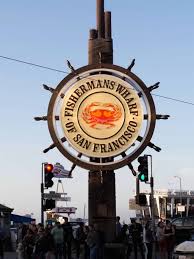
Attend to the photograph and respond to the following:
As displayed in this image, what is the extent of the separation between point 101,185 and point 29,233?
21.5 ft

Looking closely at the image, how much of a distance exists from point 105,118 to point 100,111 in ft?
0.78

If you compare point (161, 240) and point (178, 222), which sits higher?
point (178, 222)

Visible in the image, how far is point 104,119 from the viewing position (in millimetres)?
17938

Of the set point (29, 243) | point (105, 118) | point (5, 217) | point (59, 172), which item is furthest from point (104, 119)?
point (5, 217)

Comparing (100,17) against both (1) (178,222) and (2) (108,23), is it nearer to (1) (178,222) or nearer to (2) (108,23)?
(2) (108,23)

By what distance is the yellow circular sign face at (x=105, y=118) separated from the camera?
58.6 feet

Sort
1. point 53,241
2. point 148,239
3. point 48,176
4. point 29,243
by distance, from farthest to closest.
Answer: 1. point 48,176
2. point 148,239
3. point 53,241
4. point 29,243

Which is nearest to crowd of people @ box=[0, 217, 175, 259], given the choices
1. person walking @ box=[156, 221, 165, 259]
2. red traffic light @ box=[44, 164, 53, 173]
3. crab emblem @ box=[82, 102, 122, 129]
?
person walking @ box=[156, 221, 165, 259]

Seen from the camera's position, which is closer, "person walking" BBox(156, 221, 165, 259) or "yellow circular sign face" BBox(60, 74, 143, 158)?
"yellow circular sign face" BBox(60, 74, 143, 158)

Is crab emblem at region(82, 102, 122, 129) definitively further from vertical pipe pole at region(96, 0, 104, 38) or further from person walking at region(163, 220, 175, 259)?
person walking at region(163, 220, 175, 259)

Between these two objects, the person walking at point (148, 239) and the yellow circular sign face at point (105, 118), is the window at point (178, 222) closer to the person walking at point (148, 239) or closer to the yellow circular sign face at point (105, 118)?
the person walking at point (148, 239)

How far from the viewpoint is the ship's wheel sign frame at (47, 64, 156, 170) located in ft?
58.6

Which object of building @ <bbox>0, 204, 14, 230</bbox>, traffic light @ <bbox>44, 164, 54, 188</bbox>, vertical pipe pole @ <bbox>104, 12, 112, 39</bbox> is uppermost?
vertical pipe pole @ <bbox>104, 12, 112, 39</bbox>

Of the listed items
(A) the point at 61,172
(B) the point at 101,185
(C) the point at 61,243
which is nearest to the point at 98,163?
(B) the point at 101,185
